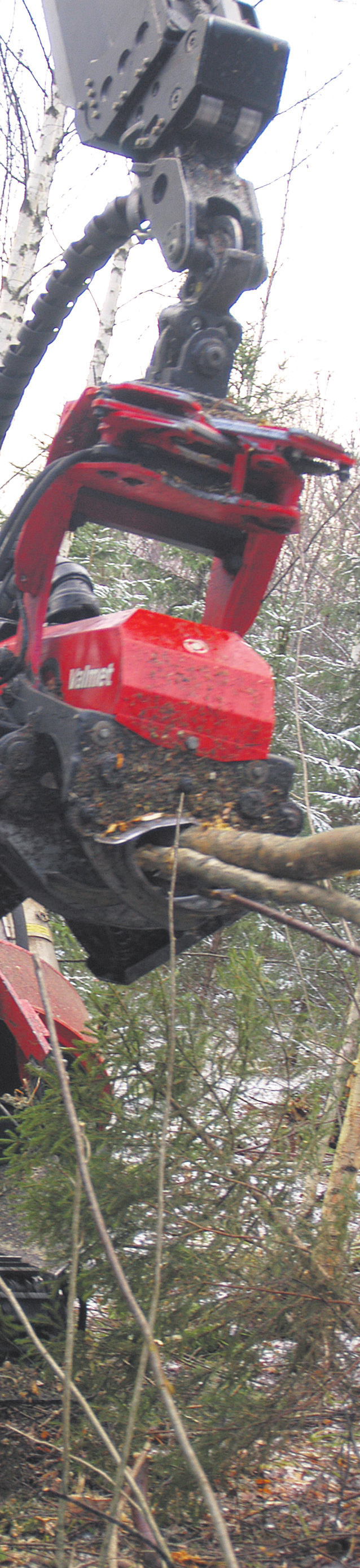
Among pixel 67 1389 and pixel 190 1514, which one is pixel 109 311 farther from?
pixel 67 1389

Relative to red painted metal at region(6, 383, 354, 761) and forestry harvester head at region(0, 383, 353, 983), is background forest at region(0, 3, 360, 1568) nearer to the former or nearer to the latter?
forestry harvester head at region(0, 383, 353, 983)

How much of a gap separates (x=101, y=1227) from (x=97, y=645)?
1393 mm

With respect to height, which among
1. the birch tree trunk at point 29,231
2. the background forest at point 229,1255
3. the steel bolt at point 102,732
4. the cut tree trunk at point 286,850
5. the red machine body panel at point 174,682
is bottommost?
the background forest at point 229,1255

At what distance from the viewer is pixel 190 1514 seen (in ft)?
11.0

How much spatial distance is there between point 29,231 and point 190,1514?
842cm

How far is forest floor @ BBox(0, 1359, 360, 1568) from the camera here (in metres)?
3.15

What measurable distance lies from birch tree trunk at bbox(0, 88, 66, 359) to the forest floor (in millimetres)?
7350

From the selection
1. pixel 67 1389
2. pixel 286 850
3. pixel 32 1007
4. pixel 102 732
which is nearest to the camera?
pixel 67 1389

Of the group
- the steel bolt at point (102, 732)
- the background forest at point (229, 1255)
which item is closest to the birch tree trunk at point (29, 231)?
the background forest at point (229, 1255)

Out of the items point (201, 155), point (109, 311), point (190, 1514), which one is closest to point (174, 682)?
point (201, 155)

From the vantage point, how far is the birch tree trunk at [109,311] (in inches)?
385

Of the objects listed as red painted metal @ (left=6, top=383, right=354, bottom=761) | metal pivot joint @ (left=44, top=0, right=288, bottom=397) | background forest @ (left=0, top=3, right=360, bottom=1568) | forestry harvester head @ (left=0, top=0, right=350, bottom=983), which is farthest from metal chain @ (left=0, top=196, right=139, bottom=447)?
background forest @ (left=0, top=3, right=360, bottom=1568)

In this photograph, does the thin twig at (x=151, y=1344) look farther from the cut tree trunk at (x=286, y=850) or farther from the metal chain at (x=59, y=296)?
the metal chain at (x=59, y=296)

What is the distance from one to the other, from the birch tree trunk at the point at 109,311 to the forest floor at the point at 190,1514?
8250mm
